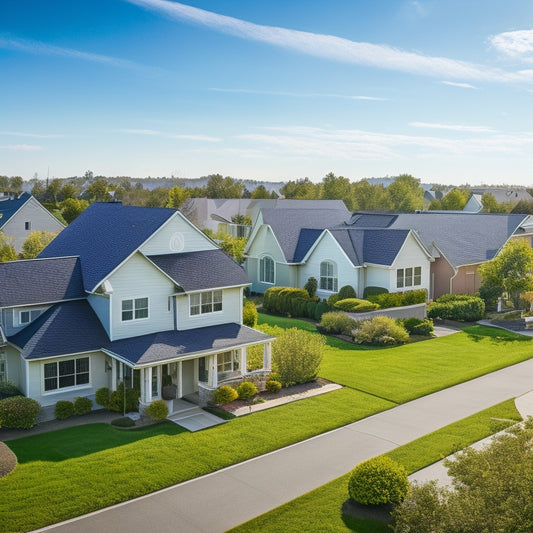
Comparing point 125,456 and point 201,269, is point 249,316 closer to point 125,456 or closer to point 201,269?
point 201,269

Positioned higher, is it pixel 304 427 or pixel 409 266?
pixel 409 266

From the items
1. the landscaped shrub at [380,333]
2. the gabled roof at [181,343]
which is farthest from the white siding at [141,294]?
the landscaped shrub at [380,333]

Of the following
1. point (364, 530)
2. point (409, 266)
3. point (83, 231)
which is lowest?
point (364, 530)

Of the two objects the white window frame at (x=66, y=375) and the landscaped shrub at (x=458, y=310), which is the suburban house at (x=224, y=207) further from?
the white window frame at (x=66, y=375)

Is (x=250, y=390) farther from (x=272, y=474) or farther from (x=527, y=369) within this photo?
(x=527, y=369)

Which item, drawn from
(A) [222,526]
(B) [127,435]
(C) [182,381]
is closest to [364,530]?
(A) [222,526]
